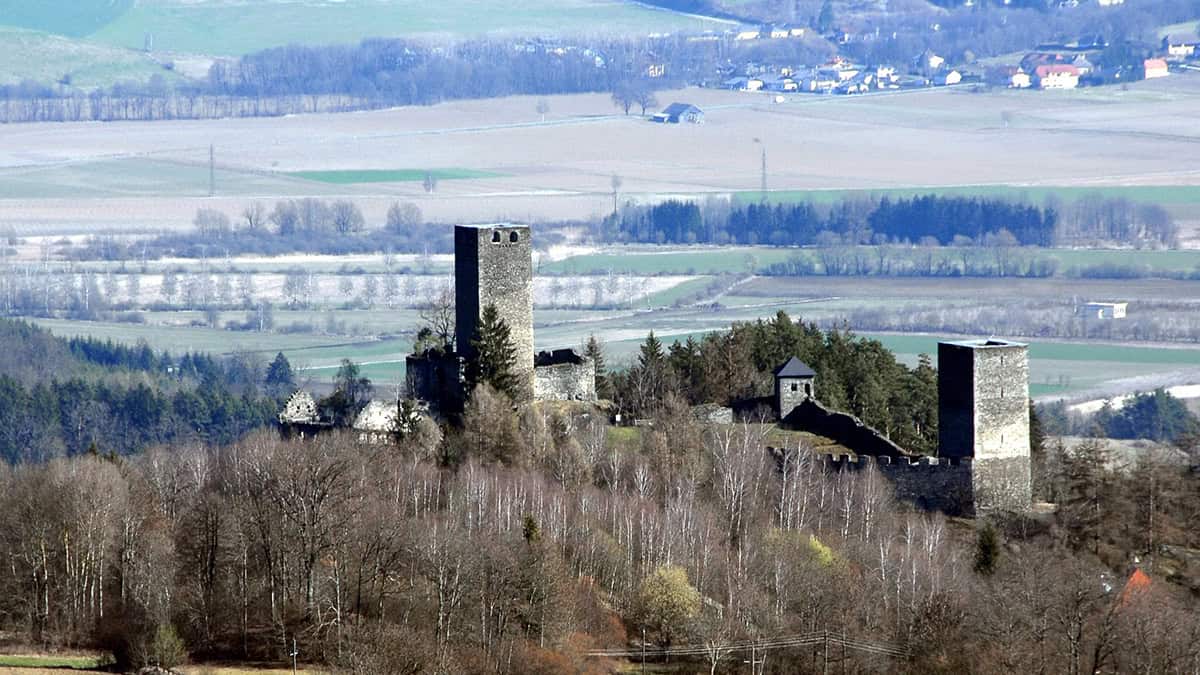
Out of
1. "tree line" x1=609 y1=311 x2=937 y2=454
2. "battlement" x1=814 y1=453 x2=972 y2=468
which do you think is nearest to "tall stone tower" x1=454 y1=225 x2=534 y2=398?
"tree line" x1=609 y1=311 x2=937 y2=454

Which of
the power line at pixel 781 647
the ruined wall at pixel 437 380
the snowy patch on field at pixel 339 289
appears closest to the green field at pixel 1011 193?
the snowy patch on field at pixel 339 289

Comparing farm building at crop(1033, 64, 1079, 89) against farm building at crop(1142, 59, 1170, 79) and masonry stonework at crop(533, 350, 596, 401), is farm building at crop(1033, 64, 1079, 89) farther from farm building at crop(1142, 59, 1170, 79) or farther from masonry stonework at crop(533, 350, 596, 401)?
masonry stonework at crop(533, 350, 596, 401)

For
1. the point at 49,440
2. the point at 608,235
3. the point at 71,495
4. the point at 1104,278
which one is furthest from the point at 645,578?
the point at 608,235

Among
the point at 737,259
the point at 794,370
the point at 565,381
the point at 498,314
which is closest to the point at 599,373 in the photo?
the point at 565,381

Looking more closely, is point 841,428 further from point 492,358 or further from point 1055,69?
point 1055,69

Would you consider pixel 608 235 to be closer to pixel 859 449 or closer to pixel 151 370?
pixel 151 370
